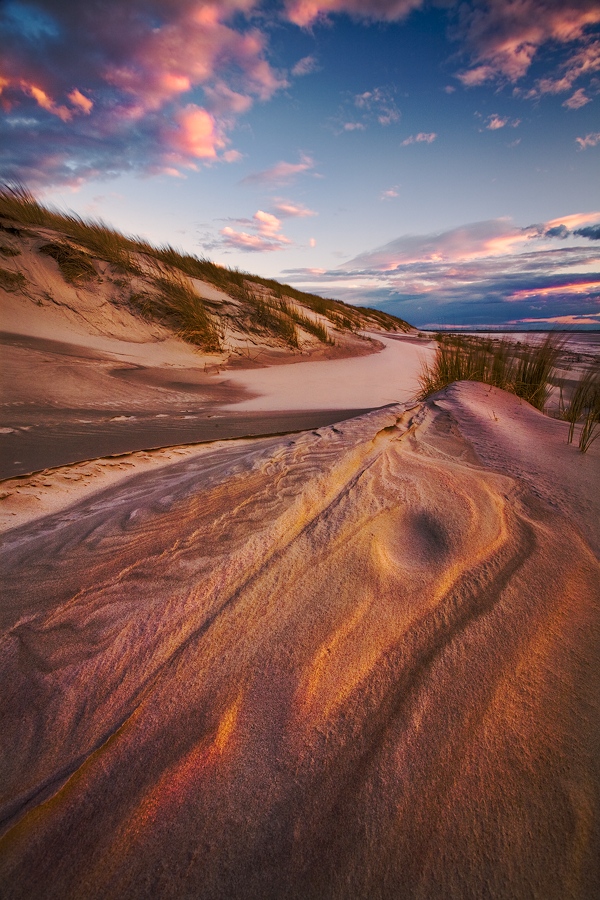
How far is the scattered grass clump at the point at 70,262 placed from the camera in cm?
527

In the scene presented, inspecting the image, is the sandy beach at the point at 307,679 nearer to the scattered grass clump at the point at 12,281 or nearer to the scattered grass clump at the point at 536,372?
the scattered grass clump at the point at 536,372

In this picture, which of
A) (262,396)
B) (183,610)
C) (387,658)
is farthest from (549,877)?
(262,396)

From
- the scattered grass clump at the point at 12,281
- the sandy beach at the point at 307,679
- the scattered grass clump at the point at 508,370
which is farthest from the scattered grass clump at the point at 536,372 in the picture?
the scattered grass clump at the point at 12,281

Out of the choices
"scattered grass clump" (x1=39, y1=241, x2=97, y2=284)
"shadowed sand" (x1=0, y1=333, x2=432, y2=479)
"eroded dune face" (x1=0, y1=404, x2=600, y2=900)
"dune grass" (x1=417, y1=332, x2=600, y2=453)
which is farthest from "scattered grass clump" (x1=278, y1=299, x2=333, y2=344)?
"eroded dune face" (x1=0, y1=404, x2=600, y2=900)

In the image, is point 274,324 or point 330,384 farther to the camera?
point 274,324

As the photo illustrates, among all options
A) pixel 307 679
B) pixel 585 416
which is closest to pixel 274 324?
pixel 585 416

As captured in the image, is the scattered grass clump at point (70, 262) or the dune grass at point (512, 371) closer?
the dune grass at point (512, 371)

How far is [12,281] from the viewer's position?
484cm

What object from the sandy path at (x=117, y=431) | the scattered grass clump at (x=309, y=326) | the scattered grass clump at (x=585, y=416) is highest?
the scattered grass clump at (x=309, y=326)

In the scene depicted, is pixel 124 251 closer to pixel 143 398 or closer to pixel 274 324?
pixel 274 324

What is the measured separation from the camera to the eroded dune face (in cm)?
55

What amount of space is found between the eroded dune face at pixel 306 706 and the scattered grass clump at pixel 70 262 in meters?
5.29

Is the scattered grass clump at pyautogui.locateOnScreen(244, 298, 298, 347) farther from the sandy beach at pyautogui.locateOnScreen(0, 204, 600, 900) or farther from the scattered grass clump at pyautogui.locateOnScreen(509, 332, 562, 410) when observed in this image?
the sandy beach at pyautogui.locateOnScreen(0, 204, 600, 900)

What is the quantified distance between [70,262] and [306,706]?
642 cm
